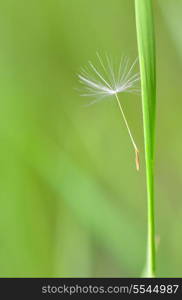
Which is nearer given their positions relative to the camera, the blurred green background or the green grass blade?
the green grass blade

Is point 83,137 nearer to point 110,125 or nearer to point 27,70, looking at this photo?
point 110,125

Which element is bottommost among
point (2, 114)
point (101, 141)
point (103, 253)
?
point (103, 253)

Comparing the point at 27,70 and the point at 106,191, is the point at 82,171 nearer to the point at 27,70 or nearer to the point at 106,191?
the point at 106,191

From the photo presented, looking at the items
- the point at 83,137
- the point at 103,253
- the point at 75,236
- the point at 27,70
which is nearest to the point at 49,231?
the point at 75,236

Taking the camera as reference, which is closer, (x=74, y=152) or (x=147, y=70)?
(x=147, y=70)

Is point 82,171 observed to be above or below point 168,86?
below

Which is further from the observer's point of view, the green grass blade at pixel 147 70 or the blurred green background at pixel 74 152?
the blurred green background at pixel 74 152

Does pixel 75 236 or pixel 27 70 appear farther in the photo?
pixel 27 70
